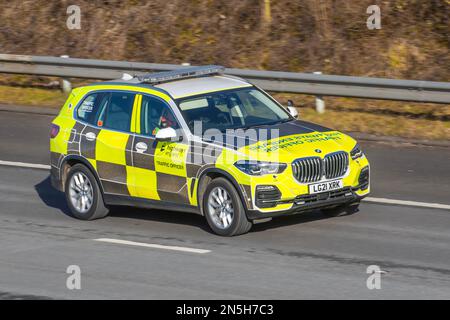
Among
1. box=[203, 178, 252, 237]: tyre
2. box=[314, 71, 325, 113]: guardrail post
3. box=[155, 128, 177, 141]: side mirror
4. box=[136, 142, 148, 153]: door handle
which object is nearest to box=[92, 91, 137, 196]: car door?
box=[136, 142, 148, 153]: door handle

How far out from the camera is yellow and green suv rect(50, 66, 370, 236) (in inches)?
472

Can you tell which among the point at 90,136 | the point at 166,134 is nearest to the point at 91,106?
the point at 90,136

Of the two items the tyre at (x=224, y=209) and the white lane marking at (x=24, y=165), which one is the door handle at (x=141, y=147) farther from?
the white lane marking at (x=24, y=165)

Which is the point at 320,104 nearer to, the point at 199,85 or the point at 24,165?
the point at 24,165

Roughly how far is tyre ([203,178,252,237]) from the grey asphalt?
0.44ft

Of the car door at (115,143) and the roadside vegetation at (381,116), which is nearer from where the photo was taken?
the car door at (115,143)

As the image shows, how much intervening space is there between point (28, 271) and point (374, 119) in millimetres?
8964

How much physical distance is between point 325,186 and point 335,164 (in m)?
0.29

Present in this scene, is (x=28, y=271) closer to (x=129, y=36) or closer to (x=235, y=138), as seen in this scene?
(x=235, y=138)

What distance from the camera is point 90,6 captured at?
25297mm

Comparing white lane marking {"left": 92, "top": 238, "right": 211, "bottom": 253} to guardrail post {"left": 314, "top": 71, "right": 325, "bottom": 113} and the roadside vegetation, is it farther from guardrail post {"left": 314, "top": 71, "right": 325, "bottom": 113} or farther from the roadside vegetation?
guardrail post {"left": 314, "top": 71, "right": 325, "bottom": 113}

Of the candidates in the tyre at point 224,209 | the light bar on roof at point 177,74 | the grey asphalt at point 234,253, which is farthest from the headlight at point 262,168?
the light bar on roof at point 177,74

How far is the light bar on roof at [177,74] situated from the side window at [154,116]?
0.32 meters

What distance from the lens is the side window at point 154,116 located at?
1280cm
